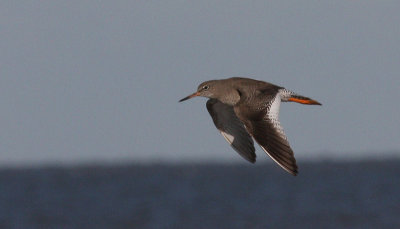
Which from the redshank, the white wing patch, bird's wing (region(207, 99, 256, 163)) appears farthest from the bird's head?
the white wing patch

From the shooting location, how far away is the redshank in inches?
649

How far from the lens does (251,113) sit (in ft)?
56.7

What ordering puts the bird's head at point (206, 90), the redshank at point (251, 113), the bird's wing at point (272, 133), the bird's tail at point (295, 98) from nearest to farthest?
1. the bird's wing at point (272, 133)
2. the redshank at point (251, 113)
3. the bird's tail at point (295, 98)
4. the bird's head at point (206, 90)

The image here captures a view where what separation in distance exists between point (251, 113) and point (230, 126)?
2.46 metres

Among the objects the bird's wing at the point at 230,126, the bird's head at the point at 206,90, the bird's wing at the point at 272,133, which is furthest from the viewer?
the bird's wing at the point at 230,126

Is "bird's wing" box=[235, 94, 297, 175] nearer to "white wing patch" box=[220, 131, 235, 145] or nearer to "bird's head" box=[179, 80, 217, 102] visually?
"bird's head" box=[179, 80, 217, 102]

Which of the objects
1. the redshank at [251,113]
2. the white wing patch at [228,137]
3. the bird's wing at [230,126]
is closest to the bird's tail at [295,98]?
the redshank at [251,113]

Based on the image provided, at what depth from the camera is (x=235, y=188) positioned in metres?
106

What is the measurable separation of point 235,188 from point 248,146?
8658 centimetres

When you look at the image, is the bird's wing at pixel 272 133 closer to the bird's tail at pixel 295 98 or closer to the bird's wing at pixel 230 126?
the bird's tail at pixel 295 98

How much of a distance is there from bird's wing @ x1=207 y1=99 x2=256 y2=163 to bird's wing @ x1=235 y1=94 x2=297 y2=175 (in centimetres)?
182

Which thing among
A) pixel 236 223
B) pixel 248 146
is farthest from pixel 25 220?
pixel 248 146

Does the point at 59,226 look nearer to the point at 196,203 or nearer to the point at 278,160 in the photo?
the point at 196,203

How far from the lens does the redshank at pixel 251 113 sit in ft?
54.1
